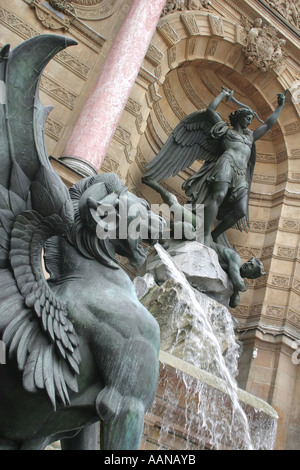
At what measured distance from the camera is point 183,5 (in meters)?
7.92

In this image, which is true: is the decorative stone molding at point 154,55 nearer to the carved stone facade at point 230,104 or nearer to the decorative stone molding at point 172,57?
the carved stone facade at point 230,104

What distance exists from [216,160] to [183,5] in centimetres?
298

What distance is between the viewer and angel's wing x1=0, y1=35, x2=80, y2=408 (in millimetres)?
1305

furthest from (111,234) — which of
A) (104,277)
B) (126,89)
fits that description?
(126,89)

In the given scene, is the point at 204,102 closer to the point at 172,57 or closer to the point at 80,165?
the point at 172,57

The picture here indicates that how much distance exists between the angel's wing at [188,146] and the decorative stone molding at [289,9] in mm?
3579

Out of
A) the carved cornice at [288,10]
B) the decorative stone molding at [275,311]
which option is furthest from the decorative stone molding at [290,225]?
the carved cornice at [288,10]

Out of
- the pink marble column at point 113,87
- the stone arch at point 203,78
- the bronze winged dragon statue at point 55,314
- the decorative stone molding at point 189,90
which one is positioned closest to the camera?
the bronze winged dragon statue at point 55,314

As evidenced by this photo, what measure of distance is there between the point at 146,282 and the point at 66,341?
284 centimetres

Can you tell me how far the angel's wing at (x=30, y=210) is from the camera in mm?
1305

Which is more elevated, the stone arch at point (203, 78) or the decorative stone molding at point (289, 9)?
the decorative stone molding at point (289, 9)

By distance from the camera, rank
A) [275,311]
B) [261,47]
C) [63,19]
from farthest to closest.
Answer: [261,47]
[275,311]
[63,19]

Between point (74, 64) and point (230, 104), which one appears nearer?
point (74, 64)

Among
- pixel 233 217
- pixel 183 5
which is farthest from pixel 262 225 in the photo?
pixel 183 5
